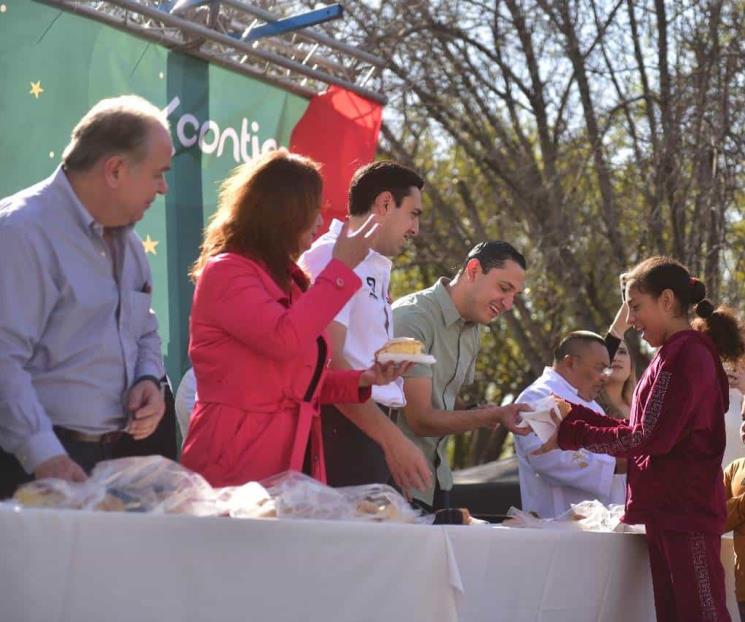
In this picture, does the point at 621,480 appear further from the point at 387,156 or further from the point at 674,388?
the point at 387,156

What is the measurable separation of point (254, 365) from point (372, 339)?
0.95m

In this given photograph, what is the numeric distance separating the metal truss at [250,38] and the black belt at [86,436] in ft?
10.7

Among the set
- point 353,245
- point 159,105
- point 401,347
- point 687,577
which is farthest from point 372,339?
point 159,105

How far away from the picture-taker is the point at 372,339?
12.7 feet

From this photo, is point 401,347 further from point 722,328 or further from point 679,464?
point 722,328

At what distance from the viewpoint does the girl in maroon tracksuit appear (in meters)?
4.00

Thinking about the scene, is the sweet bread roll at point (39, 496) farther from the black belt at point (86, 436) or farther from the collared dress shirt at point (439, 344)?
the collared dress shirt at point (439, 344)

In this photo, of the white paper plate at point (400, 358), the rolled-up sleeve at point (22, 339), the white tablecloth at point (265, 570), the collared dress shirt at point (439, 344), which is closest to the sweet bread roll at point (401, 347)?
the white paper plate at point (400, 358)

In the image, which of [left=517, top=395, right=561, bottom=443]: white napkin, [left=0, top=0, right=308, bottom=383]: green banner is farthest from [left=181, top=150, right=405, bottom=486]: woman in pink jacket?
[left=0, top=0, right=308, bottom=383]: green banner

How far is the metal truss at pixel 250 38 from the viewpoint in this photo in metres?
5.97

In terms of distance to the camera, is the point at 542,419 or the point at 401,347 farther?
the point at 542,419

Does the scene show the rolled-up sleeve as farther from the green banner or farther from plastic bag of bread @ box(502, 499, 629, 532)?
the green banner

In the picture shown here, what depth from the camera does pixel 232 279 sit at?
2873 mm

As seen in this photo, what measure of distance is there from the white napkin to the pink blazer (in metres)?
1.27
